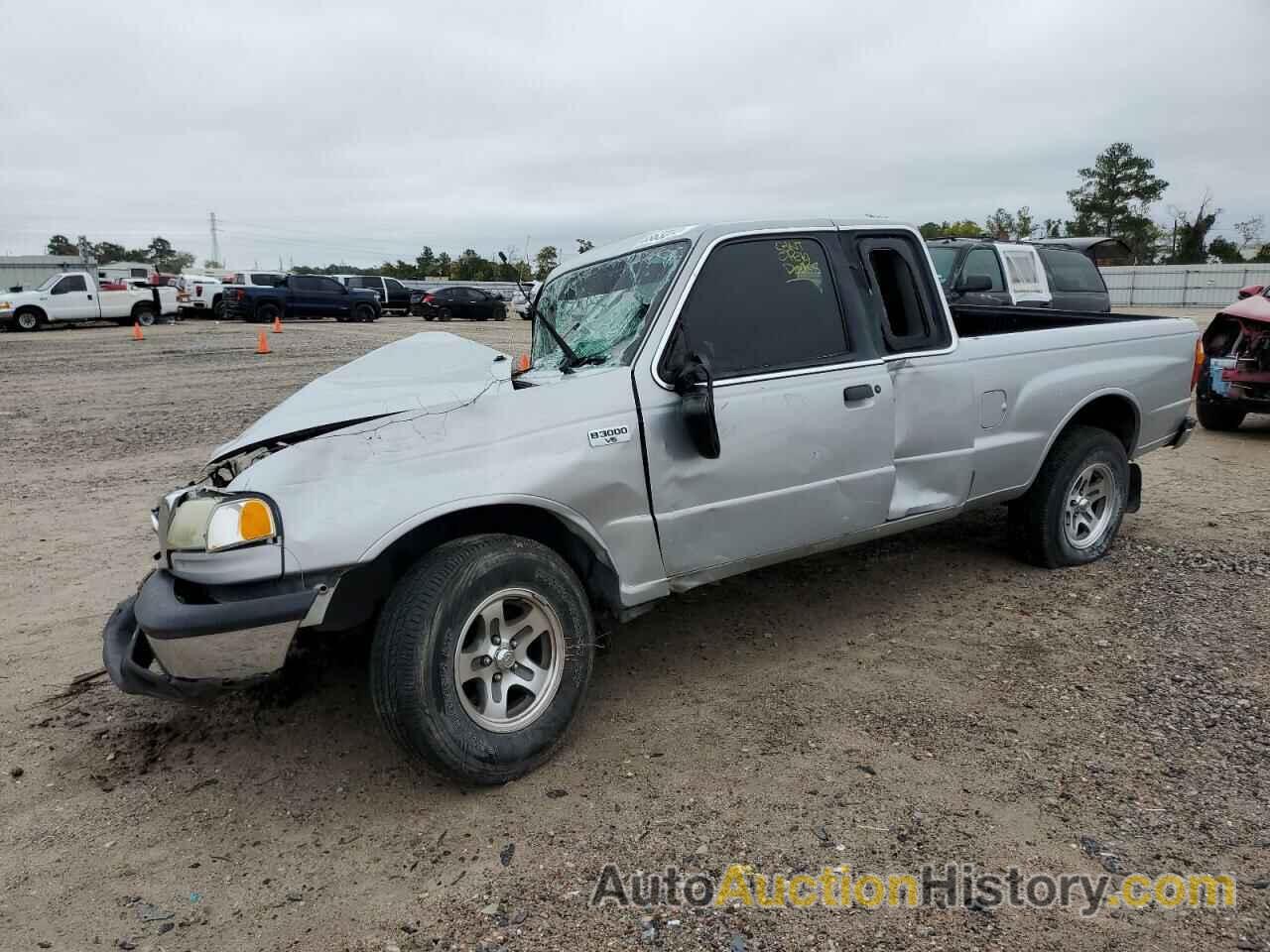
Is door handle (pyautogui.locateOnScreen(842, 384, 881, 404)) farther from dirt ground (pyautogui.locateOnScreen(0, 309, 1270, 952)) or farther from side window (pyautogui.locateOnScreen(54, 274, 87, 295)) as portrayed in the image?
side window (pyautogui.locateOnScreen(54, 274, 87, 295))

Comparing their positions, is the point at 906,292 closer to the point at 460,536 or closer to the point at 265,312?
the point at 460,536

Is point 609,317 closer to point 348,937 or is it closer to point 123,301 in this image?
point 348,937

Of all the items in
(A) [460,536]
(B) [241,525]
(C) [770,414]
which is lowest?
(A) [460,536]

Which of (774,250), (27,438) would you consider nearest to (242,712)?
(774,250)

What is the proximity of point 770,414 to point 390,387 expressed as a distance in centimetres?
159

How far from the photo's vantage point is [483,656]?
3020 millimetres

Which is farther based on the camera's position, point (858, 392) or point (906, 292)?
point (906, 292)

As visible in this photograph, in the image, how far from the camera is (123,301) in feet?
Result: 90.3

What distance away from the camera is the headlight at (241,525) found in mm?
2701

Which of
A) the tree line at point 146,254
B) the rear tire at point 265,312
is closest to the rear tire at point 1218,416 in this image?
the rear tire at point 265,312

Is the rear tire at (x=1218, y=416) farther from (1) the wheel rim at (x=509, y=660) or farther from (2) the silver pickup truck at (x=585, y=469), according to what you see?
(1) the wheel rim at (x=509, y=660)

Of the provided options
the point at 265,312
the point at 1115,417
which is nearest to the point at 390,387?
the point at 1115,417

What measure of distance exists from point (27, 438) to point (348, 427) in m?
8.43

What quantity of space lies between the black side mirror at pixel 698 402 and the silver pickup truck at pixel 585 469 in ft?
0.04
